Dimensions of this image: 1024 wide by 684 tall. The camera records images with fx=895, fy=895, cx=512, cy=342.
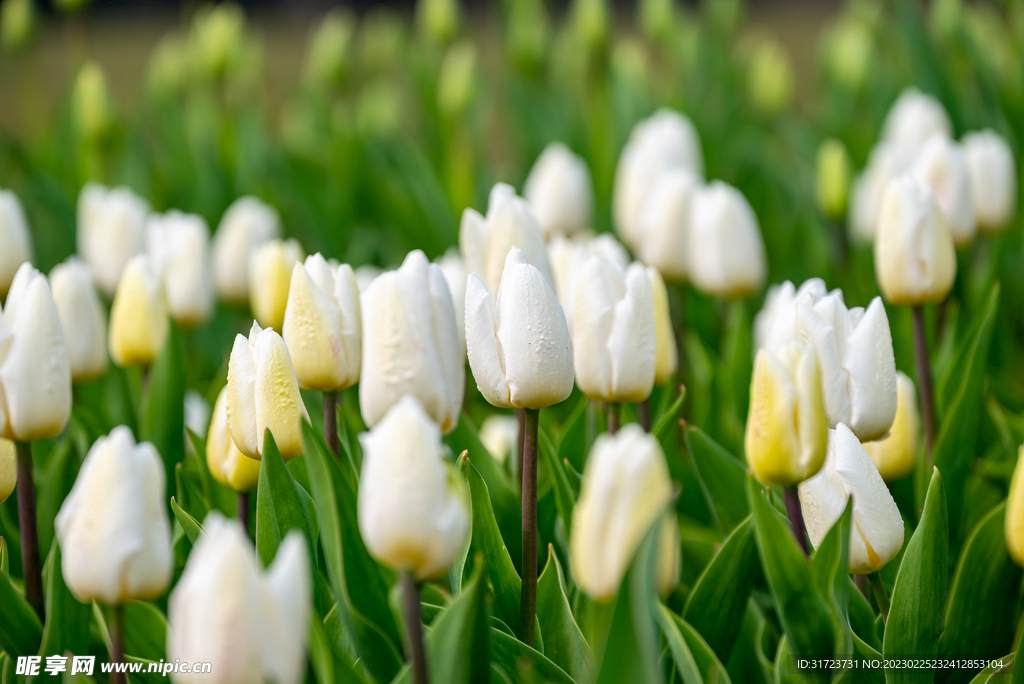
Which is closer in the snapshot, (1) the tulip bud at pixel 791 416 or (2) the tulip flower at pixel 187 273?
(1) the tulip bud at pixel 791 416

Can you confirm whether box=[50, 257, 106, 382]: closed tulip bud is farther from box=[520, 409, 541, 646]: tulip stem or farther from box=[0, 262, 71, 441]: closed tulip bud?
box=[520, 409, 541, 646]: tulip stem

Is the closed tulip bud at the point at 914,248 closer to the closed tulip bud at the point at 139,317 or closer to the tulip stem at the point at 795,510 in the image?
the tulip stem at the point at 795,510

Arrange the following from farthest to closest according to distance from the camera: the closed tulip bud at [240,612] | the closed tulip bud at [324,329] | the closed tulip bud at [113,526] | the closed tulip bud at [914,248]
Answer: the closed tulip bud at [914,248]
the closed tulip bud at [324,329]
the closed tulip bud at [113,526]
the closed tulip bud at [240,612]

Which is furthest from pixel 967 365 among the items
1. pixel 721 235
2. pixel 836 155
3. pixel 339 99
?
pixel 339 99

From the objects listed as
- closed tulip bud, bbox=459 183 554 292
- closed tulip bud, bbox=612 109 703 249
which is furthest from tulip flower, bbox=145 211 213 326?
closed tulip bud, bbox=612 109 703 249

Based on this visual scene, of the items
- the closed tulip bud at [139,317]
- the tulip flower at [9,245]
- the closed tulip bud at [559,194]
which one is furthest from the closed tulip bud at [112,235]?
the closed tulip bud at [559,194]

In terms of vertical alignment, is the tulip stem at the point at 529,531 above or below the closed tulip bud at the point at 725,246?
below

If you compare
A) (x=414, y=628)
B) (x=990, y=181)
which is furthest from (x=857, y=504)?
(x=990, y=181)
